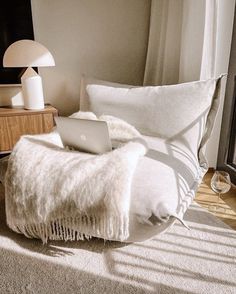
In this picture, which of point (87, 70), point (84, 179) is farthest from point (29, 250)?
point (87, 70)

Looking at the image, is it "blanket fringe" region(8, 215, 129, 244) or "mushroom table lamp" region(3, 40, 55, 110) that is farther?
"mushroom table lamp" region(3, 40, 55, 110)

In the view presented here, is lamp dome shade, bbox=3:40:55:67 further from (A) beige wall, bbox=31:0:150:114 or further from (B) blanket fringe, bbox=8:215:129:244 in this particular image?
(B) blanket fringe, bbox=8:215:129:244

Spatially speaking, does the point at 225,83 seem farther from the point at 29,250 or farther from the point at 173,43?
the point at 29,250

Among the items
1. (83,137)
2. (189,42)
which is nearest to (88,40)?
(189,42)

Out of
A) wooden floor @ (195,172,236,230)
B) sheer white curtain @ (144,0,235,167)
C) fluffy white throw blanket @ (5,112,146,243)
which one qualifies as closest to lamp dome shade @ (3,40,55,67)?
fluffy white throw blanket @ (5,112,146,243)

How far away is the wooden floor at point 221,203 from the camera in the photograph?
61.4 inches

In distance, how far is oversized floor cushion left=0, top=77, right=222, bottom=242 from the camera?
3.49ft

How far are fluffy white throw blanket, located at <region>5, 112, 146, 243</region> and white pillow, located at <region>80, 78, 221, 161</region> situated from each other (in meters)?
0.32

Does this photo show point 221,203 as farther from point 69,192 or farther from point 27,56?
point 27,56

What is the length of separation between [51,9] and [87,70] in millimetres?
560

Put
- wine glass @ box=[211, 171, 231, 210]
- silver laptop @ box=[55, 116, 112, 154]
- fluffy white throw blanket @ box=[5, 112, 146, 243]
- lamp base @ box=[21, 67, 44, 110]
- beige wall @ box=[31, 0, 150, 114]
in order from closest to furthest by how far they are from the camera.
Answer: fluffy white throw blanket @ box=[5, 112, 146, 243]
silver laptop @ box=[55, 116, 112, 154]
wine glass @ box=[211, 171, 231, 210]
lamp base @ box=[21, 67, 44, 110]
beige wall @ box=[31, 0, 150, 114]

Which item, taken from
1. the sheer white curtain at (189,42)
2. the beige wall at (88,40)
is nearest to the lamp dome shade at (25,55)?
the beige wall at (88,40)

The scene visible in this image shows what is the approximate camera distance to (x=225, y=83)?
Result: 6.09 ft

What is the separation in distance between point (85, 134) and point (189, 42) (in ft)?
3.67
